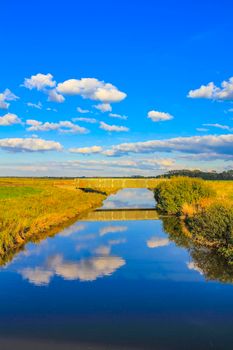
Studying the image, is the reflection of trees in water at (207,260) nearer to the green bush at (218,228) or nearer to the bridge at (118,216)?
the green bush at (218,228)

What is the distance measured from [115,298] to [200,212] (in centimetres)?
1900

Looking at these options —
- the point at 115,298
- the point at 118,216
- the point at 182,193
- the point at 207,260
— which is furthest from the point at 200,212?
the point at 115,298

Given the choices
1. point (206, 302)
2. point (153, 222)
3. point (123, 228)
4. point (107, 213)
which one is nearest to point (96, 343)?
point (206, 302)

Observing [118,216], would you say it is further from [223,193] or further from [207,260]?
[207,260]

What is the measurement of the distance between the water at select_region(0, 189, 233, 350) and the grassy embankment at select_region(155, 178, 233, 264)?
3.57 ft

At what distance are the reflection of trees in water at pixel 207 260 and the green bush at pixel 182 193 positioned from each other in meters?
13.7

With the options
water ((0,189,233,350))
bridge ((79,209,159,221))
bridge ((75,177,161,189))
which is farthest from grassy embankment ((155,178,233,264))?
bridge ((75,177,161,189))

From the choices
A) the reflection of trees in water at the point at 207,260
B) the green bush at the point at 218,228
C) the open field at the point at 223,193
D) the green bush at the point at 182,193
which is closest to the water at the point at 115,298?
the reflection of trees in water at the point at 207,260

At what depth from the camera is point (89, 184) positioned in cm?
7744

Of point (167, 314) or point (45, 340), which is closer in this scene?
point (45, 340)

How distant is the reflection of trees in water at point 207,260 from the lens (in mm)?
18884

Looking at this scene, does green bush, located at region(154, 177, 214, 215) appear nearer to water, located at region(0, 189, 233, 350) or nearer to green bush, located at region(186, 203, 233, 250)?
green bush, located at region(186, 203, 233, 250)

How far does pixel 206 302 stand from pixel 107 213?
107 feet

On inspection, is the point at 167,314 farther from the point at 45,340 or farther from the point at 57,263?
the point at 57,263
